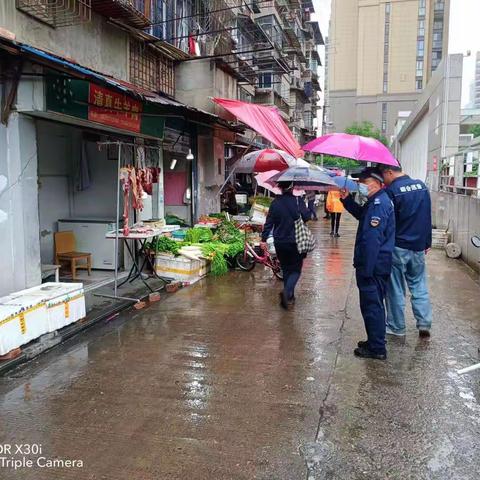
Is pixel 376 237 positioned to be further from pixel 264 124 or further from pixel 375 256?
pixel 264 124

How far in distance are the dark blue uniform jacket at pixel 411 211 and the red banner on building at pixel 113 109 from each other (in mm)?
4393

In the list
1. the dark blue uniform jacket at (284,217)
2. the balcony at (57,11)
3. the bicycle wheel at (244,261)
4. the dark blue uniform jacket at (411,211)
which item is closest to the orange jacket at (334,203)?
→ the bicycle wheel at (244,261)

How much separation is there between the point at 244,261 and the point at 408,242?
16.4 feet

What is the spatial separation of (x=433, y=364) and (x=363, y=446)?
1.92 meters

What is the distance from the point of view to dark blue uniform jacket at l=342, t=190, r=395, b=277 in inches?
192

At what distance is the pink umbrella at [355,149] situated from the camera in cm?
546

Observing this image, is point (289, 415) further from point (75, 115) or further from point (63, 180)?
point (63, 180)

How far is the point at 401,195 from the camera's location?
5383 millimetres

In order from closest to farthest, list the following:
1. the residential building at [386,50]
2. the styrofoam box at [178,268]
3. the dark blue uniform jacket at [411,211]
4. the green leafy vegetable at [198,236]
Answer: the dark blue uniform jacket at [411,211] → the styrofoam box at [178,268] → the green leafy vegetable at [198,236] → the residential building at [386,50]

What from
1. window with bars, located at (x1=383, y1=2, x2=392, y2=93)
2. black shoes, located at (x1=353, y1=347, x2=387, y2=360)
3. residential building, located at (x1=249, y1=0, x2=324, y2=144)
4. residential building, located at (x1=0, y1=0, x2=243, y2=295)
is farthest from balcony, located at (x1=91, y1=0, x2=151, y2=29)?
window with bars, located at (x1=383, y1=2, x2=392, y2=93)

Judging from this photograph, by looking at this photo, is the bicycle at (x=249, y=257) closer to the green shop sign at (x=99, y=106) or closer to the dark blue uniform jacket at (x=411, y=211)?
the green shop sign at (x=99, y=106)

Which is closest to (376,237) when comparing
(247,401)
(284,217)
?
(247,401)

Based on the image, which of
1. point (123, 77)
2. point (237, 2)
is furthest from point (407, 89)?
point (123, 77)

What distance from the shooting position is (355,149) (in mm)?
5586
